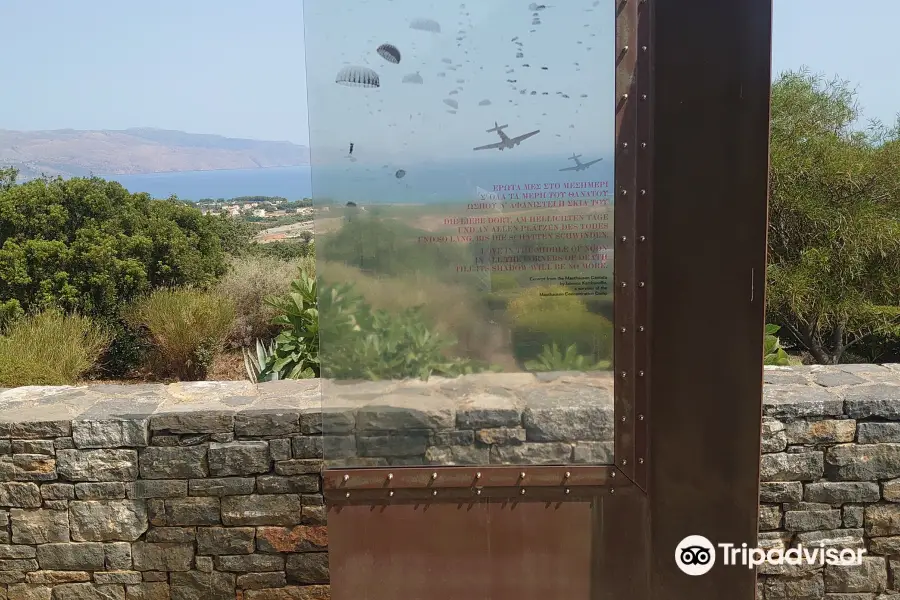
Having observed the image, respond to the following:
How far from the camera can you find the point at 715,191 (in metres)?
1.69

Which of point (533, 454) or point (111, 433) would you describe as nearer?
point (533, 454)

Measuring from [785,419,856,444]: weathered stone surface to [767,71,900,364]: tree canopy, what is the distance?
19.1 ft

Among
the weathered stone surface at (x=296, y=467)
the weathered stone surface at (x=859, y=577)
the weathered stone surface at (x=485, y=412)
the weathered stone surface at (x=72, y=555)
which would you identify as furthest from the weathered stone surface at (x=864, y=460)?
the weathered stone surface at (x=72, y=555)

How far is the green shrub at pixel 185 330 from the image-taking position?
6984 mm

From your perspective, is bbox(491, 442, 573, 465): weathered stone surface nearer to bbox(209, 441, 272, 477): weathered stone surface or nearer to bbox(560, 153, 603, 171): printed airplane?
bbox(560, 153, 603, 171): printed airplane

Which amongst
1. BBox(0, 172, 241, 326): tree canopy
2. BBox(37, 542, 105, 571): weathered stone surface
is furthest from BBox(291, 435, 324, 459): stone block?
BBox(0, 172, 241, 326): tree canopy

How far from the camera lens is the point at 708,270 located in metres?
1.71

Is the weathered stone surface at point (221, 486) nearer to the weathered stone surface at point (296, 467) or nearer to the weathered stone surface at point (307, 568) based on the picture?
the weathered stone surface at point (296, 467)

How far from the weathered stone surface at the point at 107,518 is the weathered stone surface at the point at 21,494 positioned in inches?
6.2

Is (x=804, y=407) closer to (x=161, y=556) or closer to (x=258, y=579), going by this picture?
(x=258, y=579)

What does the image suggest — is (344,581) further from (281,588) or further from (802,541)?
(802,541)

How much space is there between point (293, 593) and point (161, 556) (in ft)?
1.98

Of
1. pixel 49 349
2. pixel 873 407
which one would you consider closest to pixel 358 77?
pixel 873 407

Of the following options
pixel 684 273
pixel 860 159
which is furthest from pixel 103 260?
pixel 860 159
